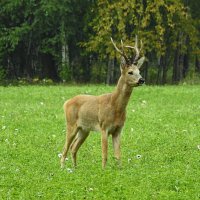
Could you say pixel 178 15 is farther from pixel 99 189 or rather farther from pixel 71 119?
pixel 99 189

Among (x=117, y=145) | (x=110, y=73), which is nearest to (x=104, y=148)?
(x=117, y=145)

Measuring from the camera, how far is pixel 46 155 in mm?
12344

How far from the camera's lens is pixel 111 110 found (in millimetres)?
10789

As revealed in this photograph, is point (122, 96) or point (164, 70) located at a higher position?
point (122, 96)

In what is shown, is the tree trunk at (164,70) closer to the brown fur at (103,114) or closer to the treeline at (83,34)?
the treeline at (83,34)

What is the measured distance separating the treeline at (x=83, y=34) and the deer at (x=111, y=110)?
24219 mm

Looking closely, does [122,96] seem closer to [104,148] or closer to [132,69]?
[132,69]

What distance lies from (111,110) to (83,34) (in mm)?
29774

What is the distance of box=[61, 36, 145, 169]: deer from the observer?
1070 centimetres

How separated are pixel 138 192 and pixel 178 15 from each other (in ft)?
98.7

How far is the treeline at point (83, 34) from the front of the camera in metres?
36.2

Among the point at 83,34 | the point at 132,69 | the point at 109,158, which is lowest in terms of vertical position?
the point at 83,34

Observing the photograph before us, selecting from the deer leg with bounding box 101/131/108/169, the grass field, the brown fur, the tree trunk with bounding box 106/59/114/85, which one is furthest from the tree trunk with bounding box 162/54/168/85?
the deer leg with bounding box 101/131/108/169

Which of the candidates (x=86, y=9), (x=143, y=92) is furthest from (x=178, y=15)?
(x=143, y=92)
